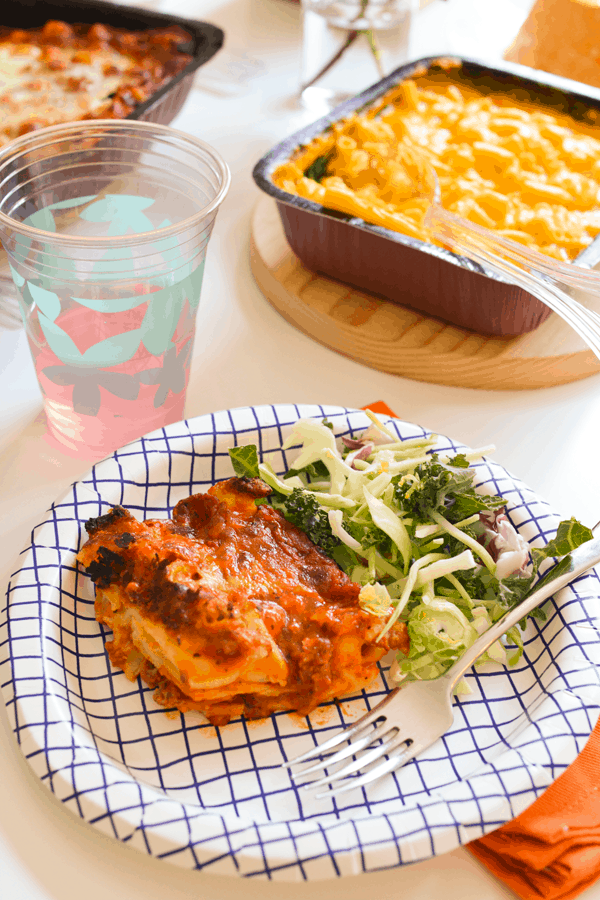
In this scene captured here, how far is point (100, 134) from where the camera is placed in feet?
5.74

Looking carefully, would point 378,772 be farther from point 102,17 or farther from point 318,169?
point 102,17

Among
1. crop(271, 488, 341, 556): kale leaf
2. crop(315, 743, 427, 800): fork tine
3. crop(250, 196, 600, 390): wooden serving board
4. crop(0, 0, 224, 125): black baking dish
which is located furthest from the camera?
crop(0, 0, 224, 125): black baking dish

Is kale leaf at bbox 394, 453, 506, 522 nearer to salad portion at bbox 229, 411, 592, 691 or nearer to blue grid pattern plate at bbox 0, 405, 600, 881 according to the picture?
salad portion at bbox 229, 411, 592, 691

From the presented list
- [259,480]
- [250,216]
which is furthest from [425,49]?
[259,480]

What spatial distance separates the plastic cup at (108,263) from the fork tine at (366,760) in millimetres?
853

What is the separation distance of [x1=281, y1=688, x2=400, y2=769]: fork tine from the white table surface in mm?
172

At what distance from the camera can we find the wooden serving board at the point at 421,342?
1.97 meters

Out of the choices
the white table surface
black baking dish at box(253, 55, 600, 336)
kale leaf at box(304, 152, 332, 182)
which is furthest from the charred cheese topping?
black baking dish at box(253, 55, 600, 336)

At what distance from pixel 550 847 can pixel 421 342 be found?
4.10 feet

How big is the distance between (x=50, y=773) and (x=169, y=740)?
0.20m

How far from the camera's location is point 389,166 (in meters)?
2.17

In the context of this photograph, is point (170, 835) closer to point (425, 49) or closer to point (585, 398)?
point (585, 398)

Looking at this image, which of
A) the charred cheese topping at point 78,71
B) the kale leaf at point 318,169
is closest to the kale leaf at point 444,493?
the kale leaf at point 318,169

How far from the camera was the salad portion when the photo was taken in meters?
1.33
